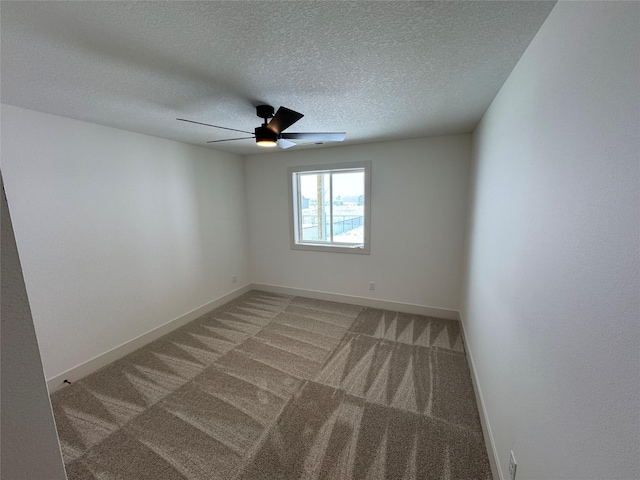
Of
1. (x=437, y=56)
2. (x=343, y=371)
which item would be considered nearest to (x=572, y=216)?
(x=437, y=56)

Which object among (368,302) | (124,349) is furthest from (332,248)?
(124,349)

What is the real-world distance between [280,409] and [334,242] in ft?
8.35

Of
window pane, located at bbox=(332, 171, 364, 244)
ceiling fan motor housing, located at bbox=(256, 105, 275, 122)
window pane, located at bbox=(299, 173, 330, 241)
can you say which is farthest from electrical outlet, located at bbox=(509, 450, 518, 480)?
window pane, located at bbox=(299, 173, 330, 241)

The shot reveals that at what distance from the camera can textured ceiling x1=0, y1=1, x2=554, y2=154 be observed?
3.54 feet

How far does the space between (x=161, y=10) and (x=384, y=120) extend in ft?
6.49

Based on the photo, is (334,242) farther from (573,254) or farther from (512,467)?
(573,254)

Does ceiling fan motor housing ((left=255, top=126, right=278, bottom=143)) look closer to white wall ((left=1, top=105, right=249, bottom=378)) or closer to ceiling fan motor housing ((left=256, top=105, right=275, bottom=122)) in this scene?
ceiling fan motor housing ((left=256, top=105, right=275, bottom=122))

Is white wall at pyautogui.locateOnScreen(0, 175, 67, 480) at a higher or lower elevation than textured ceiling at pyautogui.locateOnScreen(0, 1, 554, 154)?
lower

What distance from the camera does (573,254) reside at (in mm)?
858

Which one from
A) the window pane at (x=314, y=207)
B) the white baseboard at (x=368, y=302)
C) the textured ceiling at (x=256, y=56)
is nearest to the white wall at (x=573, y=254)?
the textured ceiling at (x=256, y=56)

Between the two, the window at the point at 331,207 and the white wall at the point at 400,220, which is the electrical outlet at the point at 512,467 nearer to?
the white wall at the point at 400,220

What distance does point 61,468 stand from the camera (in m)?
0.64

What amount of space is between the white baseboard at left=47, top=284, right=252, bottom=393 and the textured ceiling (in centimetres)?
229

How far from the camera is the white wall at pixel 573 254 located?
642mm
